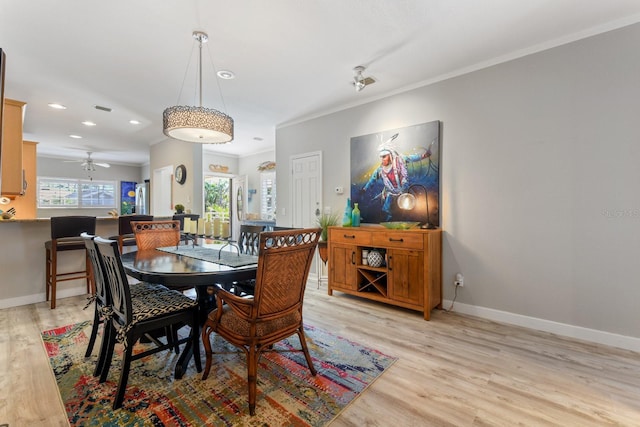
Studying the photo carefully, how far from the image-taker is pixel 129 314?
165 cm

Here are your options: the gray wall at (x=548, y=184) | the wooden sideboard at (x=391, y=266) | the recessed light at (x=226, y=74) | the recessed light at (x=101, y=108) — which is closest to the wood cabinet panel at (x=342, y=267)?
the wooden sideboard at (x=391, y=266)

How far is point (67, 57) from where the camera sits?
2.81 m

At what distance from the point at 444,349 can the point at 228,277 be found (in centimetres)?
183

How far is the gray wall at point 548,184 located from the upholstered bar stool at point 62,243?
4.18 meters

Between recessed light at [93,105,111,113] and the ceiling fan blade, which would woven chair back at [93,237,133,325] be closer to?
the ceiling fan blade

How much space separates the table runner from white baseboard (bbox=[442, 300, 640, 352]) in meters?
2.33

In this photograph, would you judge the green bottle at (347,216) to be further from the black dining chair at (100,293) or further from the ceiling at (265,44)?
the black dining chair at (100,293)

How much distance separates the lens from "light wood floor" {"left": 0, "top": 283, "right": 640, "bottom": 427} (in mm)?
1590

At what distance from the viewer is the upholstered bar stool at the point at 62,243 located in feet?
10.7

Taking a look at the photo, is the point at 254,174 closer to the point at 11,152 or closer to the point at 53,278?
the point at 11,152

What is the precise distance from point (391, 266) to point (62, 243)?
12.6ft

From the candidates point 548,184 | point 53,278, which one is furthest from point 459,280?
point 53,278

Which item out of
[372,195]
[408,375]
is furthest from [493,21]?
[408,375]

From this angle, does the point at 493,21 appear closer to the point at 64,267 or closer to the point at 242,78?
the point at 242,78
